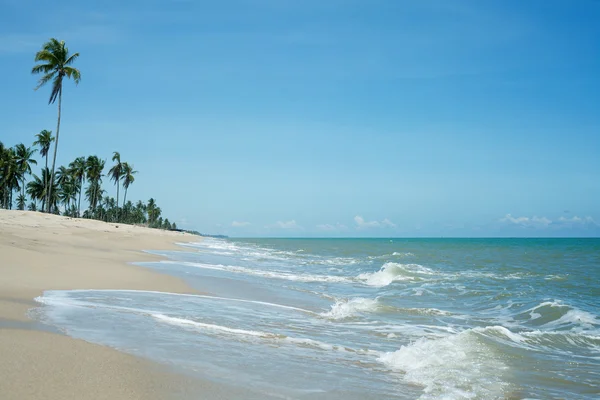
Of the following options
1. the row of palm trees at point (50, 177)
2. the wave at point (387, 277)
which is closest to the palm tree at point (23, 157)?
the row of palm trees at point (50, 177)

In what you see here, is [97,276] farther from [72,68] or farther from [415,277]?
[72,68]

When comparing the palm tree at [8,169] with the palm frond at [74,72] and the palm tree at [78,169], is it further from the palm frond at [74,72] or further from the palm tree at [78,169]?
the palm frond at [74,72]

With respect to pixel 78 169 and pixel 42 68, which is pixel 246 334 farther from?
pixel 78 169

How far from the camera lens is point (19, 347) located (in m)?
4.59

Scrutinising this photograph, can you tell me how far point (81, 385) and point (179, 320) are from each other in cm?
384

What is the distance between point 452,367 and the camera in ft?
20.8

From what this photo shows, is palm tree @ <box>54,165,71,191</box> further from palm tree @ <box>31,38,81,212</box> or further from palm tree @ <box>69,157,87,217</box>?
palm tree @ <box>31,38,81,212</box>

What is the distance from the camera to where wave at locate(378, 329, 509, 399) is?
→ 531cm

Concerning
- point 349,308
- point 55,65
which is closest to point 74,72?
point 55,65

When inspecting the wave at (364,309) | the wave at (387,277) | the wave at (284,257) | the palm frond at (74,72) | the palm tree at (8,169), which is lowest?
the wave at (284,257)

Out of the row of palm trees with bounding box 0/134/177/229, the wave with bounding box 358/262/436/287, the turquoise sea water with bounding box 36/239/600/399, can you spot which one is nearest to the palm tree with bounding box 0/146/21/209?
the row of palm trees with bounding box 0/134/177/229

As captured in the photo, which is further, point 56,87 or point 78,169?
point 78,169

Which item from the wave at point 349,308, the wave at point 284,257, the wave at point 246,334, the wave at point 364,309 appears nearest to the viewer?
the wave at point 246,334

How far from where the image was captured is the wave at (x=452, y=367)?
5.31 meters
